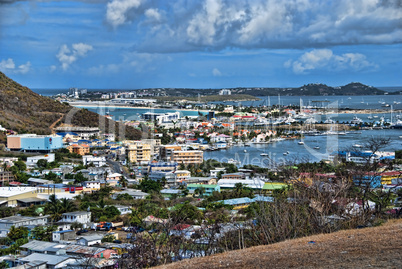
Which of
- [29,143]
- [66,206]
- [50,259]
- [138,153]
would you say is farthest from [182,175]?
[50,259]

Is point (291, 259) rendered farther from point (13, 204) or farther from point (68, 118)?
point (68, 118)

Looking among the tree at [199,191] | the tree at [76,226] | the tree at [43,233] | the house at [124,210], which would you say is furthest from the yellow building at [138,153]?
the tree at [43,233]

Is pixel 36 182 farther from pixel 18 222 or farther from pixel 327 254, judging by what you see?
pixel 327 254

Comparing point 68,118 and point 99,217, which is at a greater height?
point 68,118

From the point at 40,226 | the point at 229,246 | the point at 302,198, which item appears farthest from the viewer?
the point at 40,226

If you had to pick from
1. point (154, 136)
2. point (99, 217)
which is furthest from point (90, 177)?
point (154, 136)

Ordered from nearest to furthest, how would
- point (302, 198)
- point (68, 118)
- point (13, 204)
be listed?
point (302, 198) → point (13, 204) → point (68, 118)
